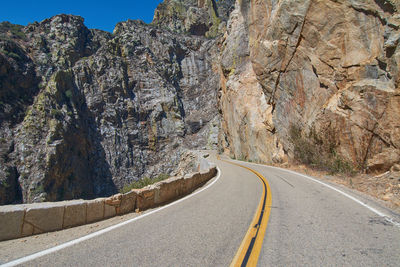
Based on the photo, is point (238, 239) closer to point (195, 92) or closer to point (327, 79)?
point (327, 79)

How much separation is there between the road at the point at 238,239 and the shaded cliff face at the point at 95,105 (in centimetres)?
5357

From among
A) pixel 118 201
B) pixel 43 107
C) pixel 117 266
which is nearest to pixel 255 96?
pixel 118 201

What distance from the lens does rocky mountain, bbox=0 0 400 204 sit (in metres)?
13.4

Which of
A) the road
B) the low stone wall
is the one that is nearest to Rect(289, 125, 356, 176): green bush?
the road

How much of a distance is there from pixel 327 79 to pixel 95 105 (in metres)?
66.5

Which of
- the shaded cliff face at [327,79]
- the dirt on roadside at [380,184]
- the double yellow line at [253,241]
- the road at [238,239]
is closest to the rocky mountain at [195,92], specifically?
A: the shaded cliff face at [327,79]

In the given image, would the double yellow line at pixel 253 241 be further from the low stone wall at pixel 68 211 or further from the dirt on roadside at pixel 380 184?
A: the dirt on roadside at pixel 380 184

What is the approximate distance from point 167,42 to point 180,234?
270 feet

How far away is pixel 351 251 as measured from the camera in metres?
3.71

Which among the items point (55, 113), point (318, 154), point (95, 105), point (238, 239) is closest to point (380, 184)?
point (318, 154)

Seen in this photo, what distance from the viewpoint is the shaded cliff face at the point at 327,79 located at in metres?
11.9

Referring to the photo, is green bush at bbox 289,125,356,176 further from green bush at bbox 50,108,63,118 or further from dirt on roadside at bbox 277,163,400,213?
green bush at bbox 50,108,63,118

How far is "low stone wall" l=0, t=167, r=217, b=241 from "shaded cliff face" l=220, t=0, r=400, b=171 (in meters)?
11.8

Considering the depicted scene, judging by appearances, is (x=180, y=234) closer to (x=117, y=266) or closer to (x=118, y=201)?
(x=117, y=266)
